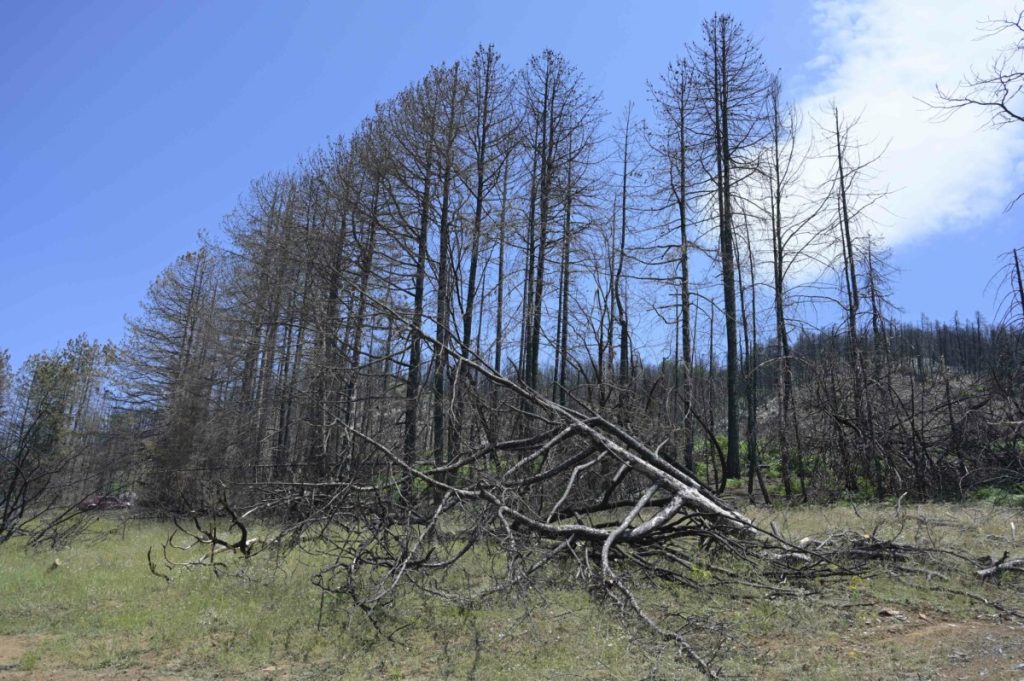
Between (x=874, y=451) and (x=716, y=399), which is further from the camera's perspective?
(x=716, y=399)

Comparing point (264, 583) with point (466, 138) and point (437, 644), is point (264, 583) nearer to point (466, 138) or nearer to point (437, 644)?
point (437, 644)

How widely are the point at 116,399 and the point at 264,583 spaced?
22.6 m

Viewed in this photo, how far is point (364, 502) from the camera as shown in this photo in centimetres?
698

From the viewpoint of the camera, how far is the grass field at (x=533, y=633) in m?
4.23

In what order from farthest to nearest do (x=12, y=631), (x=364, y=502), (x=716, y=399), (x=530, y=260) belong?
(x=716, y=399) < (x=530, y=260) < (x=364, y=502) < (x=12, y=631)

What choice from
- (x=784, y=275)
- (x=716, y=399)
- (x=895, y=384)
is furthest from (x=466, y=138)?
(x=895, y=384)

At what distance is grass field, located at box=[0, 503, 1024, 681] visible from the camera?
167 inches

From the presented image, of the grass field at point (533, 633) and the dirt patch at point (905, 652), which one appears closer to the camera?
the dirt patch at point (905, 652)

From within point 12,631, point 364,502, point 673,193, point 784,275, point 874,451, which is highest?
point 673,193

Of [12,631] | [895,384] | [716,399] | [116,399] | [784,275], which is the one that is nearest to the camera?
[12,631]

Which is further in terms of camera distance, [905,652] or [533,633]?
[533,633]

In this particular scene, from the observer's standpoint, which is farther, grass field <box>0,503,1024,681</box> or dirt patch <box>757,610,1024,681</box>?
grass field <box>0,503,1024,681</box>

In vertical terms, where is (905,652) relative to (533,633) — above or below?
above

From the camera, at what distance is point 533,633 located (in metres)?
4.95
